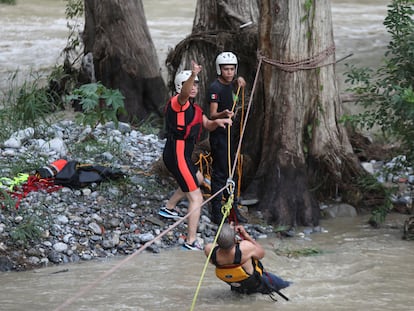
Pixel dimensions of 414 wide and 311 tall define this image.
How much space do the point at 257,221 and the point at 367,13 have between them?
632 inches

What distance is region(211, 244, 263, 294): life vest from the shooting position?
253 inches

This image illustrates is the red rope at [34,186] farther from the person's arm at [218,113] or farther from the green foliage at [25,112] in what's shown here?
the person's arm at [218,113]

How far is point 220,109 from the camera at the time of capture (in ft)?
28.9

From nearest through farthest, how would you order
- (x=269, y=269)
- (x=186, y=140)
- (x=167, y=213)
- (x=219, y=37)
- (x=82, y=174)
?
(x=269, y=269) → (x=186, y=140) → (x=167, y=213) → (x=82, y=174) → (x=219, y=37)

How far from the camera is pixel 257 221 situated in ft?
30.5


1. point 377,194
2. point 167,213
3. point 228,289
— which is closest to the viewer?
point 228,289

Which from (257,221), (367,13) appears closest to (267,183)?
(257,221)

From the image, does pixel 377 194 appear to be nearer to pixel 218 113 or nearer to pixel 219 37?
pixel 218 113

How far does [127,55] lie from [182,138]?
4335 millimetres

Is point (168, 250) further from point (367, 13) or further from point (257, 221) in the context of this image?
point (367, 13)

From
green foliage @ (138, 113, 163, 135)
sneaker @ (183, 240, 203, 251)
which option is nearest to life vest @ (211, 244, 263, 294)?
sneaker @ (183, 240, 203, 251)

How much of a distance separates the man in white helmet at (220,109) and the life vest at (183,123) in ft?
0.90

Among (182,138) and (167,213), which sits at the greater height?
(182,138)

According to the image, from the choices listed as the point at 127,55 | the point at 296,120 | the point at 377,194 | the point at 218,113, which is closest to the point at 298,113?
the point at 296,120
